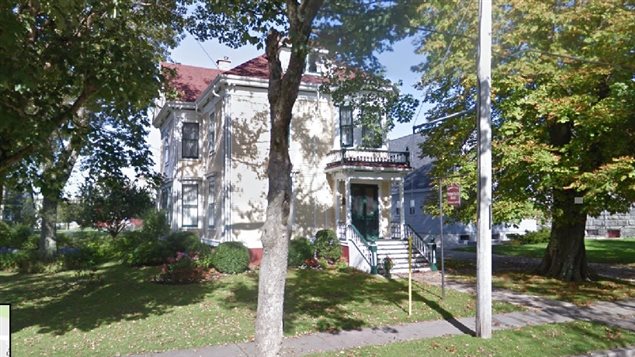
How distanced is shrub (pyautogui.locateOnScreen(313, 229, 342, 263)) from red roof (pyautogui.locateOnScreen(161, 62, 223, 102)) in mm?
9577

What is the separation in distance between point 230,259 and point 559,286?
10443 mm

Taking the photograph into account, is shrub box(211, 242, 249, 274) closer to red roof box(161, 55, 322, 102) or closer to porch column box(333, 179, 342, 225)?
porch column box(333, 179, 342, 225)

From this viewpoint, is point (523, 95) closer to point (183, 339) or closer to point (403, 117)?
point (403, 117)

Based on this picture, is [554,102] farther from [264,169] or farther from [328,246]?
[264,169]

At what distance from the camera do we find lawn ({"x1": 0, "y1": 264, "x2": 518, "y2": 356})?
25.6 ft

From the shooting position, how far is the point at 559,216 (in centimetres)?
1380

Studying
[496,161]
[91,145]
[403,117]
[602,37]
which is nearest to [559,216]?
[496,161]

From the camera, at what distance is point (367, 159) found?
18516 millimetres

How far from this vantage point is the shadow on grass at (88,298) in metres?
9.42

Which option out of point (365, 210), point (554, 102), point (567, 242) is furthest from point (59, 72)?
point (567, 242)

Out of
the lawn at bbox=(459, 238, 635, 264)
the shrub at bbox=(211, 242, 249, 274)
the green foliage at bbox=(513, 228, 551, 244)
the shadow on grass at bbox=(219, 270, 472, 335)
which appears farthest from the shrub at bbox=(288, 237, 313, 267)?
the green foliage at bbox=(513, 228, 551, 244)

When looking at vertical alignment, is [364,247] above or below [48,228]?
below

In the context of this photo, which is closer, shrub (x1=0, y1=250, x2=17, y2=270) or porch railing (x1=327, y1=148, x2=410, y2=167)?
porch railing (x1=327, y1=148, x2=410, y2=167)

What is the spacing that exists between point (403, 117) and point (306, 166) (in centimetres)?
823
